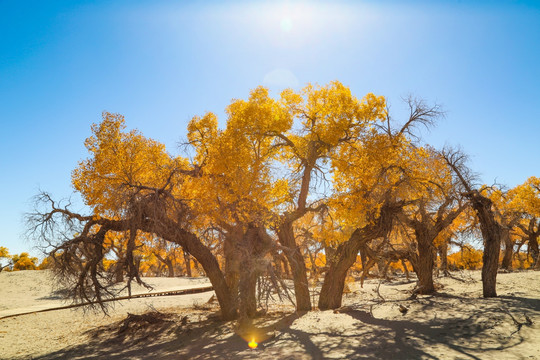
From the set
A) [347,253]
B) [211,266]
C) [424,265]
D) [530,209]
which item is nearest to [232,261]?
[211,266]

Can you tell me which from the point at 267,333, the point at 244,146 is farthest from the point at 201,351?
the point at 244,146

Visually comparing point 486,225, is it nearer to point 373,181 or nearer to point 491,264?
point 491,264

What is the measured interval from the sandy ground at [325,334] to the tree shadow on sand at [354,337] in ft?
0.07

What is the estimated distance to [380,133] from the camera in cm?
1280

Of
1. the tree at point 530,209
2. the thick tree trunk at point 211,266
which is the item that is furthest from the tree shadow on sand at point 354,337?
the tree at point 530,209

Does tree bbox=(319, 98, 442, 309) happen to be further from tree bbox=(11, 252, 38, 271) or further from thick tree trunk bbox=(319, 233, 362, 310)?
tree bbox=(11, 252, 38, 271)

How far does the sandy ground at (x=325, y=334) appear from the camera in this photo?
735cm

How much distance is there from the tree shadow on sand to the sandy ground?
0.07 ft

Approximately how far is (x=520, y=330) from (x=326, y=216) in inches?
295

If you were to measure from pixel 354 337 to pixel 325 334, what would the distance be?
35.6 inches

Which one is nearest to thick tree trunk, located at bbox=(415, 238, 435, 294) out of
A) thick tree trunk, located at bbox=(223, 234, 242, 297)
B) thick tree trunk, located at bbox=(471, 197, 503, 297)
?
thick tree trunk, located at bbox=(471, 197, 503, 297)

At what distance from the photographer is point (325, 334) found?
9.43 m

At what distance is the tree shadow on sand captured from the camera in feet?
24.1

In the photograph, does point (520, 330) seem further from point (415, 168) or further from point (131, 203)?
point (131, 203)
